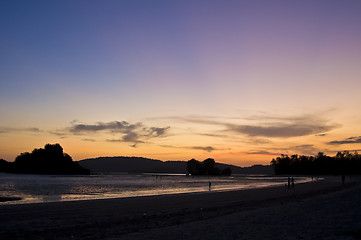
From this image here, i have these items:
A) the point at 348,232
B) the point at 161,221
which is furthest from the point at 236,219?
the point at 348,232

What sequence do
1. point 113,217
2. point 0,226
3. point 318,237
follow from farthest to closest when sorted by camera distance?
point 113,217 → point 0,226 → point 318,237

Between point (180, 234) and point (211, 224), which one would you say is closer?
point (180, 234)

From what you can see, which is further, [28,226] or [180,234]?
[28,226]

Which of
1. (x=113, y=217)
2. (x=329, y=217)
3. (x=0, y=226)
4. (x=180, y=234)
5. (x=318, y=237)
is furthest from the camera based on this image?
(x=113, y=217)

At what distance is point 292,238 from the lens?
→ 487 inches

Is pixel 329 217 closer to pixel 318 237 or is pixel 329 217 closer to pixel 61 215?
pixel 318 237

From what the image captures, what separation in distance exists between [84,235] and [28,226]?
164 inches

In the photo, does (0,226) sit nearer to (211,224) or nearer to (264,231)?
(211,224)

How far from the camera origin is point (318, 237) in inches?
484

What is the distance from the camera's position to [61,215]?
68.0 feet

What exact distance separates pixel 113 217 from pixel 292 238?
11845mm

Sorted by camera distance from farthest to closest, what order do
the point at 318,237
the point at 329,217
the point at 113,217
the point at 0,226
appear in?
the point at 113,217 < the point at 329,217 < the point at 0,226 < the point at 318,237

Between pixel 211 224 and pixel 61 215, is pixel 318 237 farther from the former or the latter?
pixel 61 215

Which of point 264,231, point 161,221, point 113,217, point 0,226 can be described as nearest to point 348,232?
point 264,231
